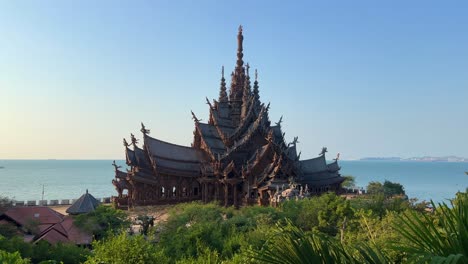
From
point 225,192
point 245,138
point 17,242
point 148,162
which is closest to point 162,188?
point 148,162

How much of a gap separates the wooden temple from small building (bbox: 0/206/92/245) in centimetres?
769

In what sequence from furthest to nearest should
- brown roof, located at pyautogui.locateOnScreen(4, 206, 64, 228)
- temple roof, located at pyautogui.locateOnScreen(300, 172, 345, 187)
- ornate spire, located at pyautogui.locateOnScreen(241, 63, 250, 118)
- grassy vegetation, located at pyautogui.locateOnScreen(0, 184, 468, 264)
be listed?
ornate spire, located at pyautogui.locateOnScreen(241, 63, 250, 118) < temple roof, located at pyautogui.locateOnScreen(300, 172, 345, 187) < brown roof, located at pyautogui.locateOnScreen(4, 206, 64, 228) < grassy vegetation, located at pyautogui.locateOnScreen(0, 184, 468, 264)

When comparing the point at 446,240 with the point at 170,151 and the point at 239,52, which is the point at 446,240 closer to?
the point at 170,151

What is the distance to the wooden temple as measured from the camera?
3288cm

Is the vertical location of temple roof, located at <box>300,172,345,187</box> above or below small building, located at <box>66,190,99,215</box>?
above

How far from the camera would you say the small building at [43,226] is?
22.2 metres

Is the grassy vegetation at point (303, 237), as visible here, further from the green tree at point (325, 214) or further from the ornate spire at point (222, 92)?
the ornate spire at point (222, 92)

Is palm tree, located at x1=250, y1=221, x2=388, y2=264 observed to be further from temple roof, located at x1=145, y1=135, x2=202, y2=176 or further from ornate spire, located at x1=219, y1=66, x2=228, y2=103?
ornate spire, located at x1=219, y1=66, x2=228, y2=103

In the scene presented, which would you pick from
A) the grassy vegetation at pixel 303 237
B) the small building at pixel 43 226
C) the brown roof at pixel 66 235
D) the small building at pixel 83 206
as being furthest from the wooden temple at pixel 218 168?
the brown roof at pixel 66 235

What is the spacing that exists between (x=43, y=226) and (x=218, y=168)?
15.0 m

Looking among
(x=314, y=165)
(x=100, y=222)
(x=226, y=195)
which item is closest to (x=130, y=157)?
(x=226, y=195)

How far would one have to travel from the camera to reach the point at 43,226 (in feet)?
82.5

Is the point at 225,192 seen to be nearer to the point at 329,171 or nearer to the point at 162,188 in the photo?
the point at 162,188

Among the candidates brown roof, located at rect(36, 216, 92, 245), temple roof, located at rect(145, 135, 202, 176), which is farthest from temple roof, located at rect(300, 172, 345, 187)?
brown roof, located at rect(36, 216, 92, 245)
